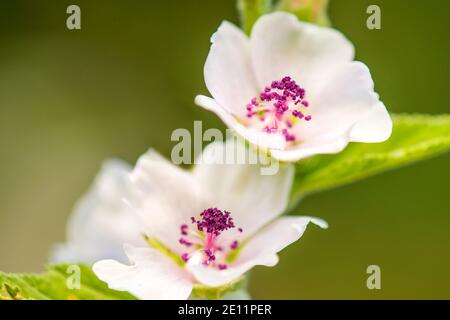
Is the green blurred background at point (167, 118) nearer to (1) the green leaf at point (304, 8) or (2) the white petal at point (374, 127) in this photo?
(1) the green leaf at point (304, 8)

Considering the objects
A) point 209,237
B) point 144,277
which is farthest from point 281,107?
point 144,277

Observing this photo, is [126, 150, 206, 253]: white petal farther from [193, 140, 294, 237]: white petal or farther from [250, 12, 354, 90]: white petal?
[250, 12, 354, 90]: white petal

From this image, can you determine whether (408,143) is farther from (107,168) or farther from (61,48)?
(61,48)

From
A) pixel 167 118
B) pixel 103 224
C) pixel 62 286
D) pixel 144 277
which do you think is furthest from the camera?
pixel 167 118

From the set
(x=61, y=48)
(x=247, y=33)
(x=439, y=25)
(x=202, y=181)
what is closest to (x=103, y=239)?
(x=202, y=181)

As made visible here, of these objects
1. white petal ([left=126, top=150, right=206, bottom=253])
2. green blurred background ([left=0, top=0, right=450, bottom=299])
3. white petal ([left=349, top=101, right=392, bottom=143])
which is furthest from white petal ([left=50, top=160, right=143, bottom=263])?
green blurred background ([left=0, top=0, right=450, bottom=299])

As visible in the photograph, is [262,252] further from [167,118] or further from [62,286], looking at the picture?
[167,118]
